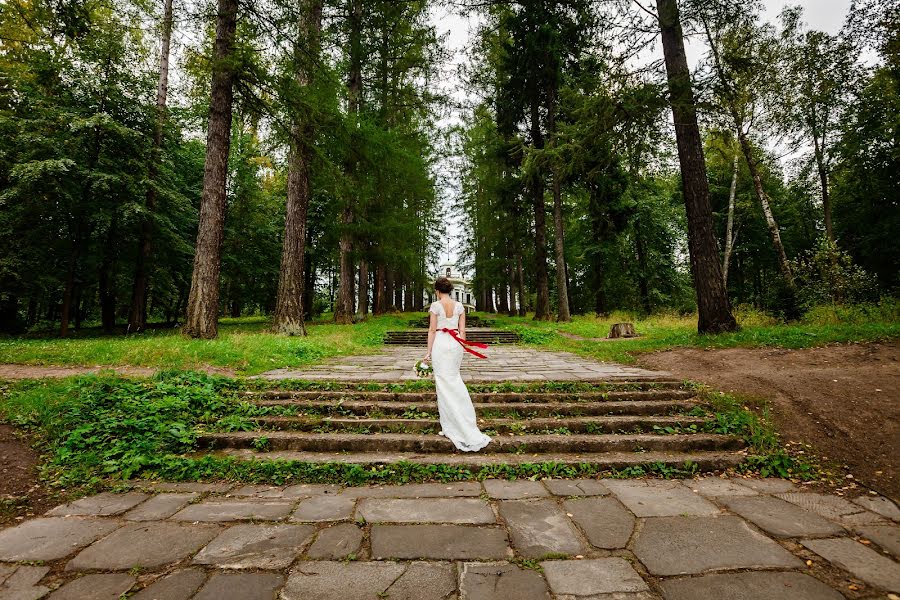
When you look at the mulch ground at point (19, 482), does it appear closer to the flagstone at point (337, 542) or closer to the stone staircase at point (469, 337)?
the flagstone at point (337, 542)

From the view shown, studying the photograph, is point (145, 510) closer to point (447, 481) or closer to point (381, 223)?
point (447, 481)

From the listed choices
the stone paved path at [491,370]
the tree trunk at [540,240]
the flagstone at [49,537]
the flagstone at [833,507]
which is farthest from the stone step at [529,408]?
the tree trunk at [540,240]

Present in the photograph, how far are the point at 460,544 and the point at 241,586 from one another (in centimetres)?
126

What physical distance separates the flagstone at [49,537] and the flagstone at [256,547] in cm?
87

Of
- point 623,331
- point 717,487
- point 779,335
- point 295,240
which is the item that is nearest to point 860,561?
point 717,487

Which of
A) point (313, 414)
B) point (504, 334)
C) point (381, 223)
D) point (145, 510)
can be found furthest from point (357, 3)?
point (145, 510)

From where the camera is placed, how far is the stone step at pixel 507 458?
359cm

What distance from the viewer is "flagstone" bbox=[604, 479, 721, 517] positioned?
280 cm

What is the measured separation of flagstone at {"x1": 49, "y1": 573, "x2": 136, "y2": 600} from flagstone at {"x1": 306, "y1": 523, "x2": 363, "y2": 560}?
94cm

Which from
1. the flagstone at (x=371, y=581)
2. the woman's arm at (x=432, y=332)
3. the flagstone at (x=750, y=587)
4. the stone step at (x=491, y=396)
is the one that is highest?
the woman's arm at (x=432, y=332)

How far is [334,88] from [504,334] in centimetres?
961

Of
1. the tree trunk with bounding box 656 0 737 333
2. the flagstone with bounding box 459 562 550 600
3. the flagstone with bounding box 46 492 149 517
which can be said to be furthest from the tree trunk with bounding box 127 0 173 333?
the tree trunk with bounding box 656 0 737 333

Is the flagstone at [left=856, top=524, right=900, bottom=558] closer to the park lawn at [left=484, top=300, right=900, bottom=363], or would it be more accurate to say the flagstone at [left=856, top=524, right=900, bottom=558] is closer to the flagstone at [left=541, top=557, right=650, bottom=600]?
the flagstone at [left=541, top=557, right=650, bottom=600]

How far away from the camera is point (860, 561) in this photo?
2.21 m
